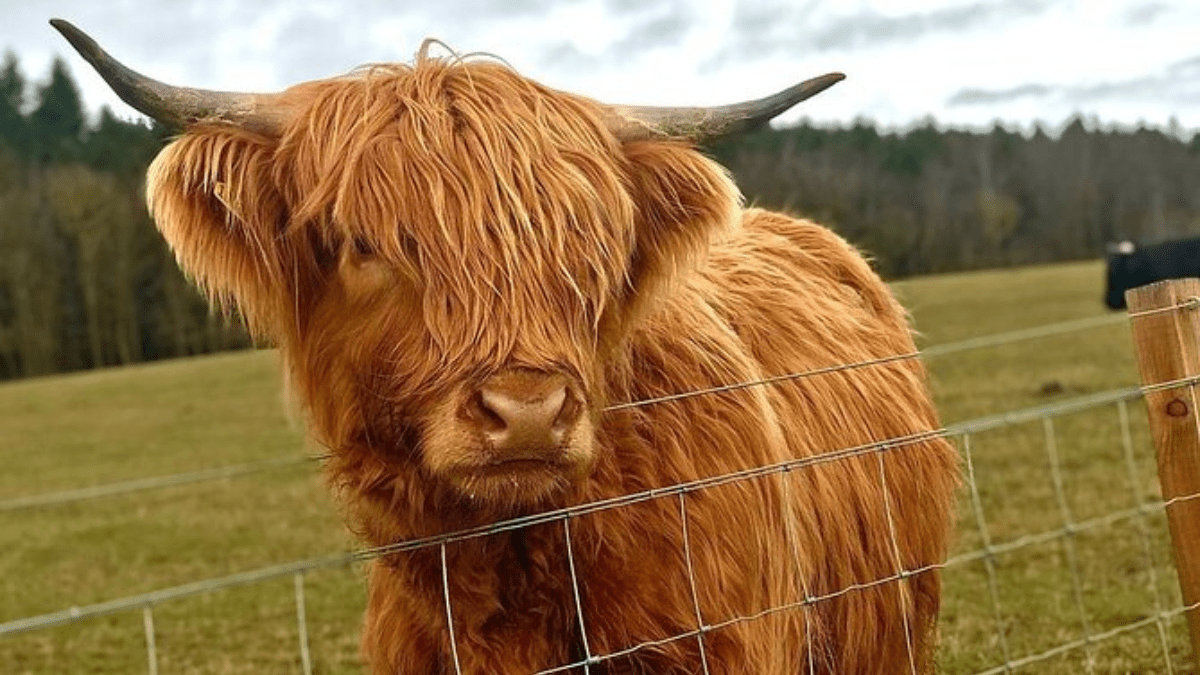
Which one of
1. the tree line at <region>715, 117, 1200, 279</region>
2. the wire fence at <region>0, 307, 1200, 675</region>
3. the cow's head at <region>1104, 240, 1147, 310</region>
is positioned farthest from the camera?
the tree line at <region>715, 117, 1200, 279</region>

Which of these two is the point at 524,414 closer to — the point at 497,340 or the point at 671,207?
the point at 497,340

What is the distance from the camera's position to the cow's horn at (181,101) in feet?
8.95

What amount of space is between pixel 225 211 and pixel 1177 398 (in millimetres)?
2636

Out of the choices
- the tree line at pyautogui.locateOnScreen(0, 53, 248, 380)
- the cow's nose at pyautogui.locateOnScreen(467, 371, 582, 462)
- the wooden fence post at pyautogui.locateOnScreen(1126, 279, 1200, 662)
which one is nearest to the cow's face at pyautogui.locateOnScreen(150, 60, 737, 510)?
the cow's nose at pyautogui.locateOnScreen(467, 371, 582, 462)

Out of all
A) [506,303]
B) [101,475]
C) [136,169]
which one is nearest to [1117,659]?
[506,303]

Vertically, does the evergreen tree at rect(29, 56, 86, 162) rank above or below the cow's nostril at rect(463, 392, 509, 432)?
above

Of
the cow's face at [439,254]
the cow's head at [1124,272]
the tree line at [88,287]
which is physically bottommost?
the cow's head at [1124,272]

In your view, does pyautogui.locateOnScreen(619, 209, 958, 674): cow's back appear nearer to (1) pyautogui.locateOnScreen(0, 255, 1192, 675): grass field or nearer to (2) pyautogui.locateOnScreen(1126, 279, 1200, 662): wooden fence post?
(1) pyautogui.locateOnScreen(0, 255, 1192, 675): grass field

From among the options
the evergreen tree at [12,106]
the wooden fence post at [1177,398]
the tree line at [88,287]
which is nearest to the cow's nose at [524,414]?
the wooden fence post at [1177,398]

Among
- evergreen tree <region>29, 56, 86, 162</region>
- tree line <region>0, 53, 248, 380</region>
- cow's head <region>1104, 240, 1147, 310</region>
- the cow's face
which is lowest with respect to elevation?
cow's head <region>1104, 240, 1147, 310</region>

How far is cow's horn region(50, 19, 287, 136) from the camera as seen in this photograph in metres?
2.73

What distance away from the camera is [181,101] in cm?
293

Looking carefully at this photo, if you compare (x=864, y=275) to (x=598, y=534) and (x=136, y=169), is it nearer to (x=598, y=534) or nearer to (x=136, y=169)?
(x=598, y=534)

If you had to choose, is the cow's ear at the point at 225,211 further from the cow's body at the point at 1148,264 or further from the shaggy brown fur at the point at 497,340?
the cow's body at the point at 1148,264
